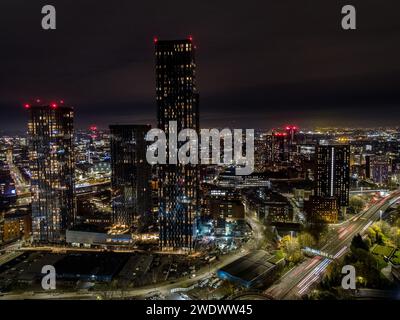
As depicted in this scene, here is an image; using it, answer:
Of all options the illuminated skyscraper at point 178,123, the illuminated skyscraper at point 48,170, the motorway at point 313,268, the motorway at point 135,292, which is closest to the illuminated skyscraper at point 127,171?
the illuminated skyscraper at point 48,170

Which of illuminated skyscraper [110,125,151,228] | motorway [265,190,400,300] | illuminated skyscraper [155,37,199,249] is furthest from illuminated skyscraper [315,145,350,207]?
illuminated skyscraper [110,125,151,228]

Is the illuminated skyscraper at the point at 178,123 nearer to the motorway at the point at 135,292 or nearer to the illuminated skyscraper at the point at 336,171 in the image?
the motorway at the point at 135,292

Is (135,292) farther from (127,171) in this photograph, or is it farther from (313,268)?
(127,171)

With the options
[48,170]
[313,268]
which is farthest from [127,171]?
[313,268]

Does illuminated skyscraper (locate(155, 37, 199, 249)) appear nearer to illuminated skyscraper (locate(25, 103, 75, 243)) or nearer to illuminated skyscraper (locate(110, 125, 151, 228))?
illuminated skyscraper (locate(110, 125, 151, 228))

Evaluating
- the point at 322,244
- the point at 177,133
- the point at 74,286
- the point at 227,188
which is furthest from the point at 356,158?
the point at 74,286

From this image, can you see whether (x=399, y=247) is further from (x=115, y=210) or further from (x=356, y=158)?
(x=356, y=158)
